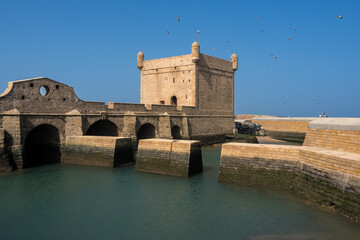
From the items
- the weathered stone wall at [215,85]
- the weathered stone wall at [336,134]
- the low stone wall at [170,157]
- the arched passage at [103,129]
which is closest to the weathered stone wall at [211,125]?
the weathered stone wall at [215,85]

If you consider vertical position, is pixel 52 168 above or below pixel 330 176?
below

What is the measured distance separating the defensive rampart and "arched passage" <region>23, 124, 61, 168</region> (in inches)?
461

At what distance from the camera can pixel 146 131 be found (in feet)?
83.1

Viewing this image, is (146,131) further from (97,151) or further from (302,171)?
(302,171)

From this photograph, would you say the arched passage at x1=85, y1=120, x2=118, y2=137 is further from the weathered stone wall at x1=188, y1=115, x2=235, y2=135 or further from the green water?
the weathered stone wall at x1=188, y1=115, x2=235, y2=135

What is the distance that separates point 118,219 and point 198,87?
67.3ft

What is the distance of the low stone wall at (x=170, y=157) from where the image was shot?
15122 mm

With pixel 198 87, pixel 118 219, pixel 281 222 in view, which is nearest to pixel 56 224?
pixel 118 219

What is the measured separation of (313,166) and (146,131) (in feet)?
54.7

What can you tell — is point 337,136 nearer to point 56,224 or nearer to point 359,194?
point 359,194

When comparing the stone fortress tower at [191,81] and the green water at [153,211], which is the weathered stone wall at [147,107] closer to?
the stone fortress tower at [191,81]

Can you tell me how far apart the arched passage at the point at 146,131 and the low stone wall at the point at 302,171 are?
12.0 m

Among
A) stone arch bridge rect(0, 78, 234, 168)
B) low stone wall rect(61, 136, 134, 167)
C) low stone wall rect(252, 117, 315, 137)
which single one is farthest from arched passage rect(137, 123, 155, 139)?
low stone wall rect(252, 117, 315, 137)

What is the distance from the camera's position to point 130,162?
730 inches
